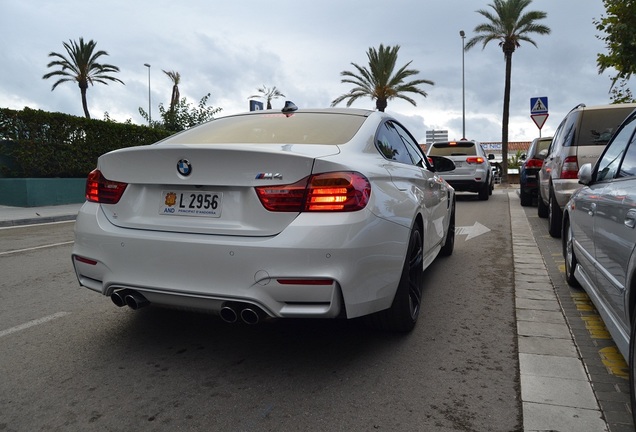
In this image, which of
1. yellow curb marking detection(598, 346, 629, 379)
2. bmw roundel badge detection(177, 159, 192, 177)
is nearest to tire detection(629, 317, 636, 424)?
yellow curb marking detection(598, 346, 629, 379)

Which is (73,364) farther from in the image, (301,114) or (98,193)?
(301,114)

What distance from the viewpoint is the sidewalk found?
2.53 meters

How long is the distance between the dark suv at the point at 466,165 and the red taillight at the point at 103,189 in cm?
1162

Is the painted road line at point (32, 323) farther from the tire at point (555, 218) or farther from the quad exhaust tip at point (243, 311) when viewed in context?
the tire at point (555, 218)

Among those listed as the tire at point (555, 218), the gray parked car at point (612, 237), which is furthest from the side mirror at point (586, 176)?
the tire at point (555, 218)

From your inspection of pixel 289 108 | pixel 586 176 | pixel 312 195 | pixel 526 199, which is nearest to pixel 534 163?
pixel 526 199

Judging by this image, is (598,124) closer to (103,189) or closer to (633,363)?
(633,363)

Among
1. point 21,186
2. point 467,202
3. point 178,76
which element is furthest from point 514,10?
point 178,76

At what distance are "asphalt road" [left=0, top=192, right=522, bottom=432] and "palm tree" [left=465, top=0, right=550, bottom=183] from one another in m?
26.3

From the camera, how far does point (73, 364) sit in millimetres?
3262

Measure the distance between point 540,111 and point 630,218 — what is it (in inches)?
602

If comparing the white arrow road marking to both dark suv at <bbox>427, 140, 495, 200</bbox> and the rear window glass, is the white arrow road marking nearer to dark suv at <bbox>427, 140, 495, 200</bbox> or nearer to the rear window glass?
the rear window glass

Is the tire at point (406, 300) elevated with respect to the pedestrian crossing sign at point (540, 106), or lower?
lower

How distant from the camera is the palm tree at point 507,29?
28812mm
